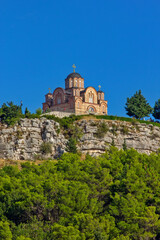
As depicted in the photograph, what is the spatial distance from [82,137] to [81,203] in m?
25.8

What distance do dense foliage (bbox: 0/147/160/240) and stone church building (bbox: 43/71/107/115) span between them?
2525 cm

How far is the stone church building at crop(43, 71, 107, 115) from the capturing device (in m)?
65.8

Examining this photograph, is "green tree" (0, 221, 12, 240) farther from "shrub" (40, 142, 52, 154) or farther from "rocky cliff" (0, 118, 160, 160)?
"shrub" (40, 142, 52, 154)

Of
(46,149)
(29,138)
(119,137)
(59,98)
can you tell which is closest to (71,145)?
(46,149)

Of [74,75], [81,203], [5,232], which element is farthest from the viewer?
[74,75]

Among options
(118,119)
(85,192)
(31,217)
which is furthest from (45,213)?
(118,119)

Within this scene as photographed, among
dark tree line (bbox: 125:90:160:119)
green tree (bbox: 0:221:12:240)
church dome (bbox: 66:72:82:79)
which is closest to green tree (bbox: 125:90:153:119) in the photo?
dark tree line (bbox: 125:90:160:119)

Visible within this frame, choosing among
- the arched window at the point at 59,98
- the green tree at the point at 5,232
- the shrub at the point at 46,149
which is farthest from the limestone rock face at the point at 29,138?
the green tree at the point at 5,232

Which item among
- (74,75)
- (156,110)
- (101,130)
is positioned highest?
(74,75)

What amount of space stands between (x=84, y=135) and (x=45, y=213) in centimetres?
2654

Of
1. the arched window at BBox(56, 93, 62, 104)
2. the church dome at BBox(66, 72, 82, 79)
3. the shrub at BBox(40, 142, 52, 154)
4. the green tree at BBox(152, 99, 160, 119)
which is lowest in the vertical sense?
the shrub at BBox(40, 142, 52, 154)

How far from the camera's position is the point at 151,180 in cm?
3834

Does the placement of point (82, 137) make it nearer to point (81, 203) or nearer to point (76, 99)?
point (76, 99)

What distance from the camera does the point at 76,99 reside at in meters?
65.7
